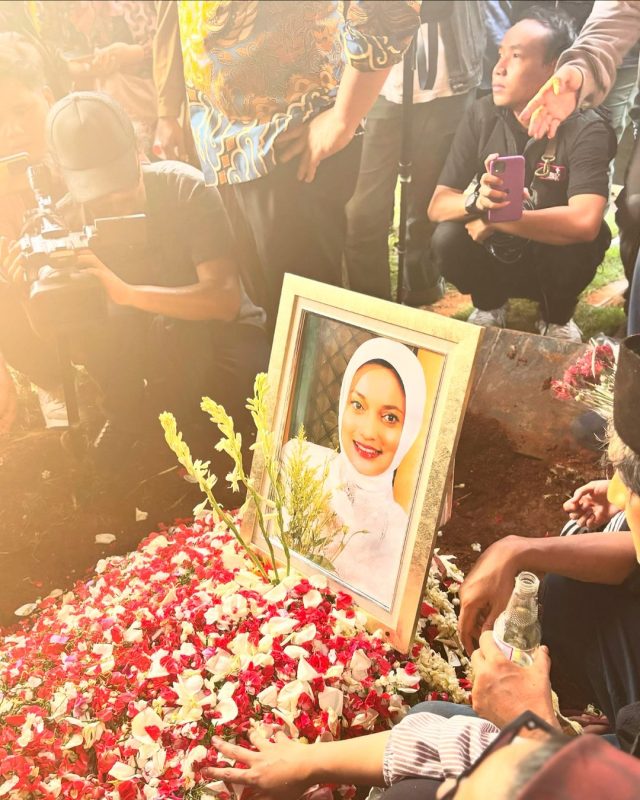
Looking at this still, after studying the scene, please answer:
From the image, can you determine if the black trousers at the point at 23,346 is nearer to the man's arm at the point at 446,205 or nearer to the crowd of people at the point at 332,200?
the crowd of people at the point at 332,200

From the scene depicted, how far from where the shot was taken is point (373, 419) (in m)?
1.58

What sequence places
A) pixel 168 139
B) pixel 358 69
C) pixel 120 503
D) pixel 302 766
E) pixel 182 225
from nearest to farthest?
pixel 302 766, pixel 358 69, pixel 168 139, pixel 182 225, pixel 120 503

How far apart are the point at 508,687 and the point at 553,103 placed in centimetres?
136

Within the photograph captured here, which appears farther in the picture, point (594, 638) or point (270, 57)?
point (270, 57)

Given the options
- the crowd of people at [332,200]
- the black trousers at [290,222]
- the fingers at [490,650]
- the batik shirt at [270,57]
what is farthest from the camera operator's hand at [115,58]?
the fingers at [490,650]

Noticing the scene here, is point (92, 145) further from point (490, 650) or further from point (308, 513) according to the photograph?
point (490, 650)

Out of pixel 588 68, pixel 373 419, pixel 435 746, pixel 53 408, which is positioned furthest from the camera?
pixel 53 408

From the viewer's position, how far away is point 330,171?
1842mm

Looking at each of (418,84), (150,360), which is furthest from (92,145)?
(418,84)

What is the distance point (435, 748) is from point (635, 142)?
142cm

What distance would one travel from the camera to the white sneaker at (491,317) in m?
1.80

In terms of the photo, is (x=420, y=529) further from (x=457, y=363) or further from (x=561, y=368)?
(x=561, y=368)

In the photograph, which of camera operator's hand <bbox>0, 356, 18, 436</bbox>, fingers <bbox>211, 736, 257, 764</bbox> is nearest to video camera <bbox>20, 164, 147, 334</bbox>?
camera operator's hand <bbox>0, 356, 18, 436</bbox>

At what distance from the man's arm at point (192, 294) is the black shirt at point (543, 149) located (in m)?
0.82
